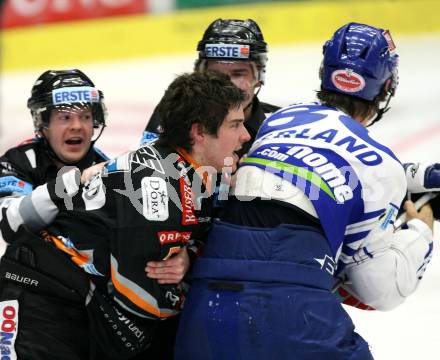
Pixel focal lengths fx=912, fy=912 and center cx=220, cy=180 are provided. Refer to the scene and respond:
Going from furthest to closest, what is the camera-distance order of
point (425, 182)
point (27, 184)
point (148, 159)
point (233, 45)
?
point (233, 45) < point (27, 184) < point (425, 182) < point (148, 159)

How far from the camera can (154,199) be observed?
2885 millimetres

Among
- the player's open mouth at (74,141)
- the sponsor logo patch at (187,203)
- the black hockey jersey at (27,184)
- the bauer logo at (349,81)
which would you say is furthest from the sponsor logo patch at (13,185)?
the bauer logo at (349,81)

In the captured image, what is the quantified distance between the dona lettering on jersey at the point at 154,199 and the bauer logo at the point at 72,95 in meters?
1.04

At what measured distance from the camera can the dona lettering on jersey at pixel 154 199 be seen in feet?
9.43

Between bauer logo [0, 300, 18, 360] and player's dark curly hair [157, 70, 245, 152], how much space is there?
78 cm

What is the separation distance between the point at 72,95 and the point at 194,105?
0.99 metres

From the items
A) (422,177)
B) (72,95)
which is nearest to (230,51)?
(72,95)

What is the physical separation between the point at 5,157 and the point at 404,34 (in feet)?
21.4

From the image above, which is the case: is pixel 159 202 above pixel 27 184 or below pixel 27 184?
above

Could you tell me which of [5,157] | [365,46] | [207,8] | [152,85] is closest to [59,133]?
[5,157]

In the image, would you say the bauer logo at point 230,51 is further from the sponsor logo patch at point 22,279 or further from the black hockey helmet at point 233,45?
the sponsor logo patch at point 22,279

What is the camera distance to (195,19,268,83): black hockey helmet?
423 cm

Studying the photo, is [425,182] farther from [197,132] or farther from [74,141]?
[74,141]

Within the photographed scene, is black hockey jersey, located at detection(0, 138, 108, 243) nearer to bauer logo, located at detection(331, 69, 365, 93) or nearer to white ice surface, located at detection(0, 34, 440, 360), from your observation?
bauer logo, located at detection(331, 69, 365, 93)
